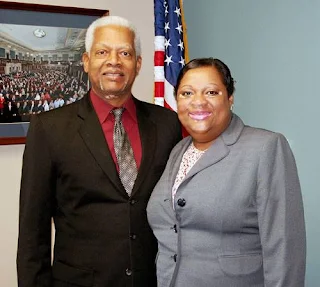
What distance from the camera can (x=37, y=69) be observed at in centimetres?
280

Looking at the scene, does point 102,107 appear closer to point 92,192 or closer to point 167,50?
point 92,192

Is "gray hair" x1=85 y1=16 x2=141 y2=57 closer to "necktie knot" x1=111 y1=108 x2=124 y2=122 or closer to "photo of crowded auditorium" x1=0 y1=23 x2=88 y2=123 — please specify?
"necktie knot" x1=111 y1=108 x2=124 y2=122

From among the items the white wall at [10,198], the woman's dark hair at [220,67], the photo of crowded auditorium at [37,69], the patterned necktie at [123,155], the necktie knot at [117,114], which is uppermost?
the photo of crowded auditorium at [37,69]

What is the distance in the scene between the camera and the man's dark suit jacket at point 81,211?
1.57 m

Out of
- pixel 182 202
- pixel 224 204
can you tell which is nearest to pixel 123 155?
pixel 182 202

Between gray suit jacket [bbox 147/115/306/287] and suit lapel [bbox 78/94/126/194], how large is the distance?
211 mm

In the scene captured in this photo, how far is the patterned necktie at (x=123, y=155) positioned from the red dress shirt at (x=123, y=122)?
16mm

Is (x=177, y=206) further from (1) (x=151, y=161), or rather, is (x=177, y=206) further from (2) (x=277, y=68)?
(2) (x=277, y=68)

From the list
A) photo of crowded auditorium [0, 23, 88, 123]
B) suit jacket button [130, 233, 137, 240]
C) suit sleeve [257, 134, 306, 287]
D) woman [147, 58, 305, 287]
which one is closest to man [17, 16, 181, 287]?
suit jacket button [130, 233, 137, 240]

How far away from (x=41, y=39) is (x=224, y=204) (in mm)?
1965

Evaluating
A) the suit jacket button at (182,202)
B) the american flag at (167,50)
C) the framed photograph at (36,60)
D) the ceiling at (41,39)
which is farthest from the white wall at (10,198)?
the suit jacket button at (182,202)

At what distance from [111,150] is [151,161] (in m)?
0.16

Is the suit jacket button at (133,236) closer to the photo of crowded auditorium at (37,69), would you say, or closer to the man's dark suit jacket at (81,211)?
the man's dark suit jacket at (81,211)

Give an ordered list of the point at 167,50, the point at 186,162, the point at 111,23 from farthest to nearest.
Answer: the point at 167,50 < the point at 111,23 < the point at 186,162
